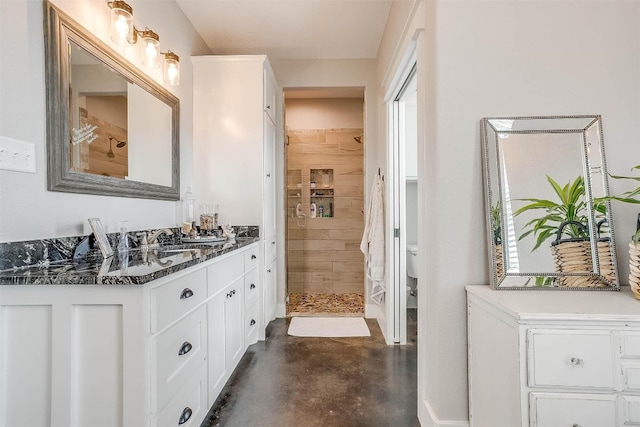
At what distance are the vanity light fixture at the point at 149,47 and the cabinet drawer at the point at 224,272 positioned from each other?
1.34 m

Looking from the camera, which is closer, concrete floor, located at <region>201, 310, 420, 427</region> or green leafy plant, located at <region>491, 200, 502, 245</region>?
green leafy plant, located at <region>491, 200, 502, 245</region>

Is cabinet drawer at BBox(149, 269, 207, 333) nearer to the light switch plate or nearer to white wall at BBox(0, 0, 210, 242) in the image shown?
white wall at BBox(0, 0, 210, 242)

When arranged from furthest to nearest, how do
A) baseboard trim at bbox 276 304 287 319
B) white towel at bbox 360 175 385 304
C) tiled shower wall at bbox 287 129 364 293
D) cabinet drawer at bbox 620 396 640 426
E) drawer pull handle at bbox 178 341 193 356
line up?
tiled shower wall at bbox 287 129 364 293 < baseboard trim at bbox 276 304 287 319 < white towel at bbox 360 175 385 304 < drawer pull handle at bbox 178 341 193 356 < cabinet drawer at bbox 620 396 640 426

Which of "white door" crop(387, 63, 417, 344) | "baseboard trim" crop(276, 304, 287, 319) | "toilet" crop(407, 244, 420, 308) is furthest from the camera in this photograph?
"baseboard trim" crop(276, 304, 287, 319)

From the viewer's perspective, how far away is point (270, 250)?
3.07 m

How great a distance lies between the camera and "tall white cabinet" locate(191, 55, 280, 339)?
2.72 m

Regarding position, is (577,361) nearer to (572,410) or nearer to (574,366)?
(574,366)

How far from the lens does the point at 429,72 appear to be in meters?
1.55

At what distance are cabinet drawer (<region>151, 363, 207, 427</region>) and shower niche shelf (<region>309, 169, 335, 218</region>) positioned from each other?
3.02m

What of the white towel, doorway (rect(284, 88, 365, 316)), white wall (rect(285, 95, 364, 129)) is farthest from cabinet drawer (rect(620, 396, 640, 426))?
white wall (rect(285, 95, 364, 129))

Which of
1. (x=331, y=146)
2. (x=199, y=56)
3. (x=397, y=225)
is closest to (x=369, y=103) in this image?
(x=331, y=146)

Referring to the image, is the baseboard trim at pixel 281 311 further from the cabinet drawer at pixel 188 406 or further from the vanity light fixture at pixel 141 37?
the vanity light fixture at pixel 141 37

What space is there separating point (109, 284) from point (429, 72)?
5.33 feet

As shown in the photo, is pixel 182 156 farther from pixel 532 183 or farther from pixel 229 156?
pixel 532 183
